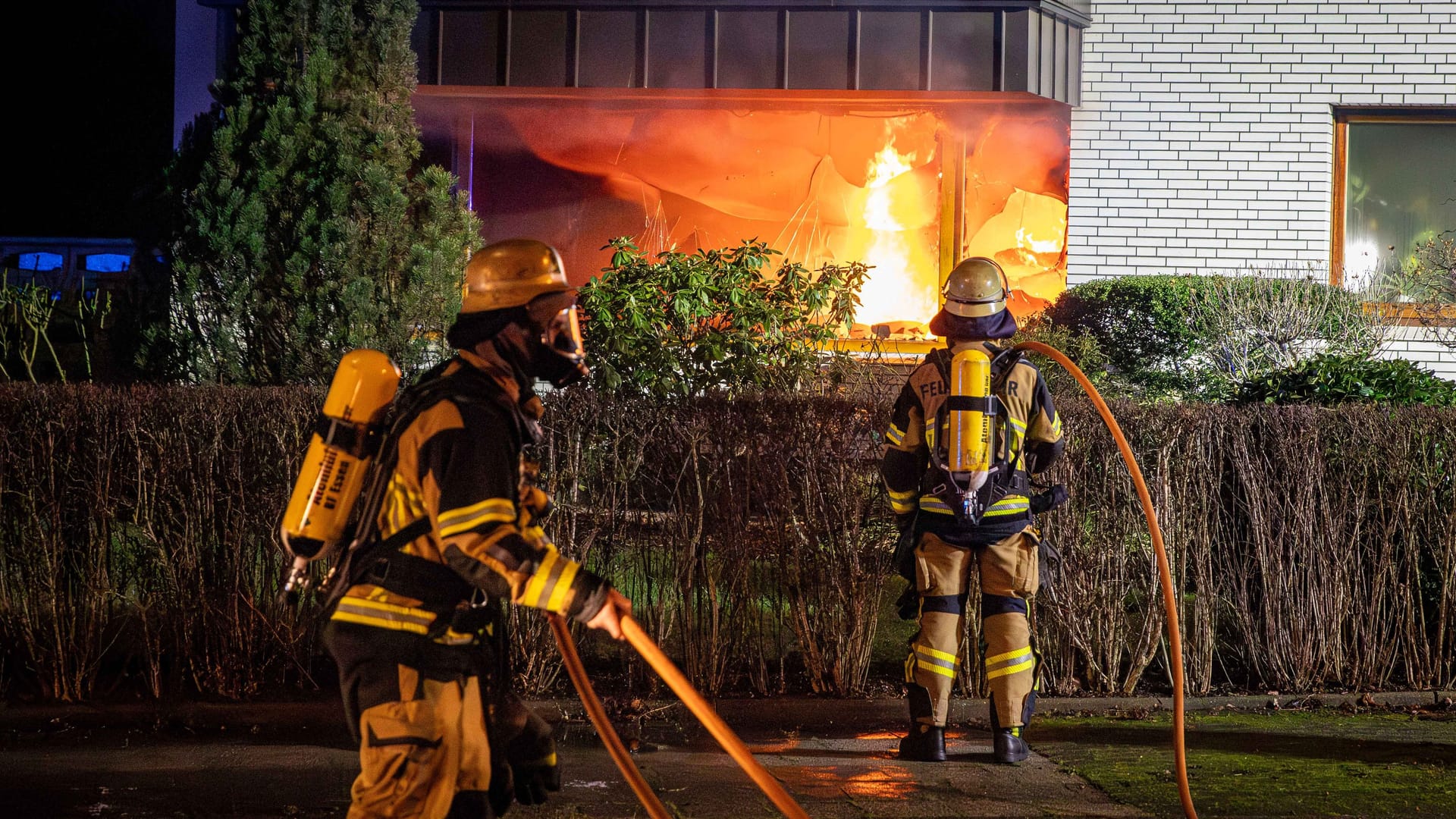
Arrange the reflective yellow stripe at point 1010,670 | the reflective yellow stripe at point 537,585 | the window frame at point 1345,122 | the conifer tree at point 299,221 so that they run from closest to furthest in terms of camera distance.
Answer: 1. the reflective yellow stripe at point 537,585
2. the reflective yellow stripe at point 1010,670
3. the conifer tree at point 299,221
4. the window frame at point 1345,122

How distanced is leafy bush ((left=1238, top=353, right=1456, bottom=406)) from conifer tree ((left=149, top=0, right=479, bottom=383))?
14.9 feet

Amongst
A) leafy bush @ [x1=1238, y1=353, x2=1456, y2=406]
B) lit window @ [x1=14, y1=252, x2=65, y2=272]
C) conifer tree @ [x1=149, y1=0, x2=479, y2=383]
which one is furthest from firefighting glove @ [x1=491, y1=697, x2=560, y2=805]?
lit window @ [x1=14, y1=252, x2=65, y2=272]

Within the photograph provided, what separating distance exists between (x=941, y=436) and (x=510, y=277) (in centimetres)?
245

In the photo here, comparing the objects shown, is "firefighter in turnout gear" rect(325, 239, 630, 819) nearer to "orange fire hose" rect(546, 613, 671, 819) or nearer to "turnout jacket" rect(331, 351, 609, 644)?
"turnout jacket" rect(331, 351, 609, 644)

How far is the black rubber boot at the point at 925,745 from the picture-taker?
17.7 feet

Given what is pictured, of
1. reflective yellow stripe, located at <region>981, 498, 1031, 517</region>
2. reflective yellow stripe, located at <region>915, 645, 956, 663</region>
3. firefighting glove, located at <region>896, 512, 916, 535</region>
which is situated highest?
reflective yellow stripe, located at <region>981, 498, 1031, 517</region>

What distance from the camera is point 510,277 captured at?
3.36 meters

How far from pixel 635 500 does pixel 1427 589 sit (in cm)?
385

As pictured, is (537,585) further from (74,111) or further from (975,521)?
(74,111)

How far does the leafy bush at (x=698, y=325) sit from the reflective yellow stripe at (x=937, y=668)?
85.2 inches

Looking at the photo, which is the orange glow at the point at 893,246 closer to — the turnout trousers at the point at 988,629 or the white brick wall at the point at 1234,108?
the white brick wall at the point at 1234,108

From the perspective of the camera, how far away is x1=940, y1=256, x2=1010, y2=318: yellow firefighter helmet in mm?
5441

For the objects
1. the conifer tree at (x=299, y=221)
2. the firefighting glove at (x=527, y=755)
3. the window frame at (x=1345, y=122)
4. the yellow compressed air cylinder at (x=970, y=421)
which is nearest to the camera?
the firefighting glove at (x=527, y=755)

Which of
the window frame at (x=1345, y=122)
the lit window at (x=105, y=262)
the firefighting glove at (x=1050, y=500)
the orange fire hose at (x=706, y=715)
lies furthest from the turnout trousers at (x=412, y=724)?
the lit window at (x=105, y=262)
